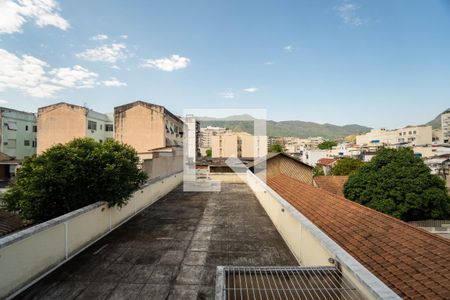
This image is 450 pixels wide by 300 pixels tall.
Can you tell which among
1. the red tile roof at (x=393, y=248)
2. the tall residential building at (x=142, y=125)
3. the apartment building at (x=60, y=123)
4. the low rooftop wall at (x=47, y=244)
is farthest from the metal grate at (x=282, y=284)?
the apartment building at (x=60, y=123)

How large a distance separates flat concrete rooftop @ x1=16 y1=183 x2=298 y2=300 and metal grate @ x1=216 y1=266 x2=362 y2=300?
73 centimetres

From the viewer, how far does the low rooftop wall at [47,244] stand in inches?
134

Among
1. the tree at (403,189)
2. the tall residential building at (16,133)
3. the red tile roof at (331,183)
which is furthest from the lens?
the tall residential building at (16,133)

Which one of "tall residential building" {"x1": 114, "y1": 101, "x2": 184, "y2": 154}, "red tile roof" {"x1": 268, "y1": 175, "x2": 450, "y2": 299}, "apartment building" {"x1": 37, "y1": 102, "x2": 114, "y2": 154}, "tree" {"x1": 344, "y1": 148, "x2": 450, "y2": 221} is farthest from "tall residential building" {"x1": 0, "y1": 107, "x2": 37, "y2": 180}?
"tree" {"x1": 344, "y1": 148, "x2": 450, "y2": 221}

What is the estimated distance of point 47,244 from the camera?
4.09 m

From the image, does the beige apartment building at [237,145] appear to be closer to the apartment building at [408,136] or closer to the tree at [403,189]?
the apartment building at [408,136]

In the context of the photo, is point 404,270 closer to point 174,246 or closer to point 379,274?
point 379,274

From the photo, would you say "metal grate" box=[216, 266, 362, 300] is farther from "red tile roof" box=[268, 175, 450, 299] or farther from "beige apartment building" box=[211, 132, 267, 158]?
"beige apartment building" box=[211, 132, 267, 158]

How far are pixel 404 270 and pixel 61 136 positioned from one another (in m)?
37.0

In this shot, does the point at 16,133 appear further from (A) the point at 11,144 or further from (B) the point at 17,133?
(A) the point at 11,144

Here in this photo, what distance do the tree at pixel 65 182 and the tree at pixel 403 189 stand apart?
623 inches

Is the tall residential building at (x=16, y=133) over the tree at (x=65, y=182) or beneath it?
over

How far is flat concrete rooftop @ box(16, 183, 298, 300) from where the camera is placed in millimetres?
3596

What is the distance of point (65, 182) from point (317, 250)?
17.9ft
